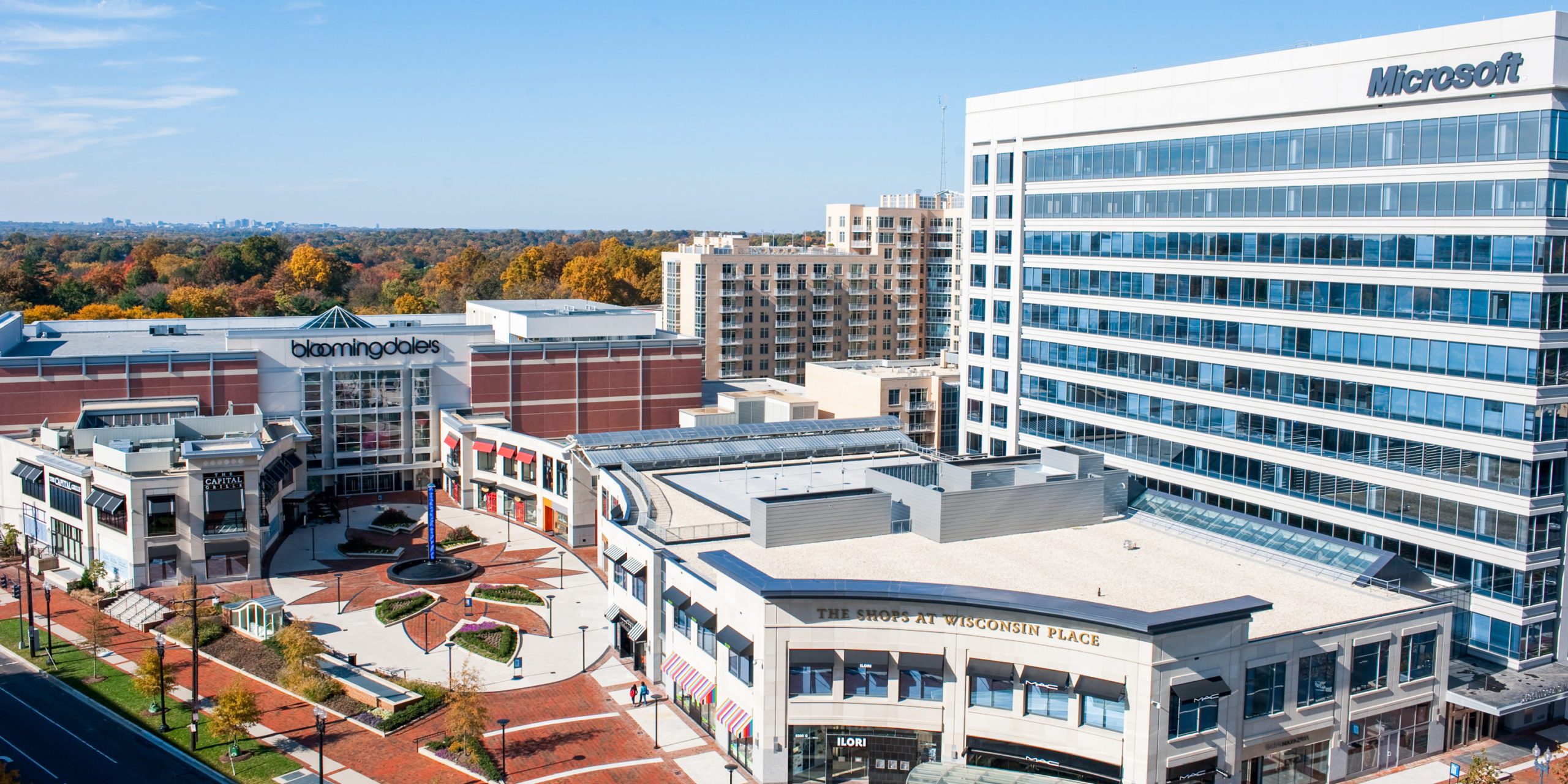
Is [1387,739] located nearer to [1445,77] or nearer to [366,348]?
[1445,77]

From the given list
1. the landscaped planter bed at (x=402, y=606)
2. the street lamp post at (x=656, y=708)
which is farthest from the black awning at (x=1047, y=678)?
the landscaped planter bed at (x=402, y=606)

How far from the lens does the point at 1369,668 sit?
5441cm

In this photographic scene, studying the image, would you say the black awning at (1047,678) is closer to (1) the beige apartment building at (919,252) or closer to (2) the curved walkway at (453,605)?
(2) the curved walkway at (453,605)

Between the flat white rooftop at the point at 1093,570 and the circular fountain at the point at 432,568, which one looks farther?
the circular fountain at the point at 432,568

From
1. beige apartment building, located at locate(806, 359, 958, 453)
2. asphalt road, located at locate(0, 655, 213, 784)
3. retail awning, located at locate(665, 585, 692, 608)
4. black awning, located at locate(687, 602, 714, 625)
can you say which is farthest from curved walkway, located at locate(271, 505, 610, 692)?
beige apartment building, located at locate(806, 359, 958, 453)

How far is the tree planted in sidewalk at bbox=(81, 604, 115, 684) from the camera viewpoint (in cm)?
6881

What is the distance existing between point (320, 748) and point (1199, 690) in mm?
36393

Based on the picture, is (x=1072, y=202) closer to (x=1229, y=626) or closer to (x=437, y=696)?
(x=1229, y=626)

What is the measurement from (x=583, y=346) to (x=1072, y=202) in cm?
4765

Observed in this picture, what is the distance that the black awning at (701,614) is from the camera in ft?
190

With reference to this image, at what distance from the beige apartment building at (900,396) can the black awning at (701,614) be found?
170ft

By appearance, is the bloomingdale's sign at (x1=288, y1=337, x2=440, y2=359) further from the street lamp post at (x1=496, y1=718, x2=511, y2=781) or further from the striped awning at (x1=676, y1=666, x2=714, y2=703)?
the striped awning at (x1=676, y1=666, x2=714, y2=703)

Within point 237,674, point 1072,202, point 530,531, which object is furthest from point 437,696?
point 1072,202

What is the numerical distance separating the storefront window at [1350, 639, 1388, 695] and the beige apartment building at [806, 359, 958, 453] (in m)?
58.4
